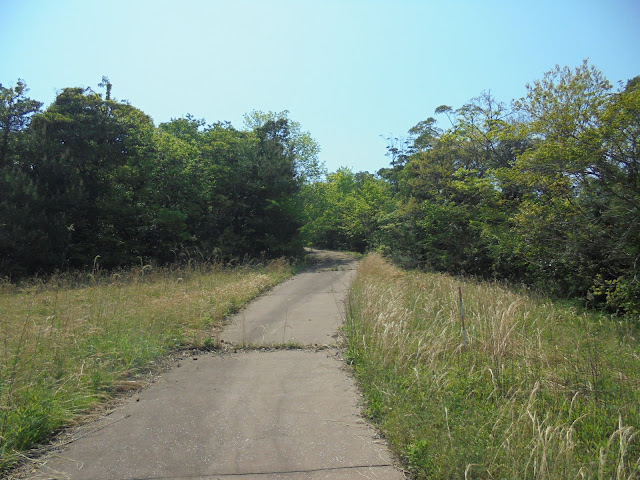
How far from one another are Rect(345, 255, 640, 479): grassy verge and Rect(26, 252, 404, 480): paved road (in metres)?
0.36

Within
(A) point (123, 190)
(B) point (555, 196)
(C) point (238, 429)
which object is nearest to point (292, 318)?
(C) point (238, 429)

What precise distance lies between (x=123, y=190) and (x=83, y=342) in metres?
17.3

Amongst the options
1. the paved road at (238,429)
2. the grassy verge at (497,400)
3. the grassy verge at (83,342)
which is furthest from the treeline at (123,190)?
the grassy verge at (497,400)

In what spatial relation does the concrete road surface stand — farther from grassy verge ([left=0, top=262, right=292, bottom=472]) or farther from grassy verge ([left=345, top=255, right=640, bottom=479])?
grassy verge ([left=345, top=255, right=640, bottom=479])

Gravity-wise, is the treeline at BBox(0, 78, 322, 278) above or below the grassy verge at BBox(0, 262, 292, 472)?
above

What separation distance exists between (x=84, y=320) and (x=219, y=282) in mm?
5705

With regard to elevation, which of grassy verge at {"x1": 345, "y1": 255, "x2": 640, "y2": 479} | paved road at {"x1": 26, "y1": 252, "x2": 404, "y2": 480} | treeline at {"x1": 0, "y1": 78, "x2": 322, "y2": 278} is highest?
treeline at {"x1": 0, "y1": 78, "x2": 322, "y2": 278}

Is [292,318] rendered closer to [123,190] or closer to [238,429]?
[238,429]

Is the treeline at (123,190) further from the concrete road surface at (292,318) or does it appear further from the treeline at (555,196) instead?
the treeline at (555,196)

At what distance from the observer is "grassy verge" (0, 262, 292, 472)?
4.29 metres

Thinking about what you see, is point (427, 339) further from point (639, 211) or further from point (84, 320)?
point (639, 211)

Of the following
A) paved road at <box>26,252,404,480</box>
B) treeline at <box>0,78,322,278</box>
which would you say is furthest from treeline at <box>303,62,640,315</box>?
treeline at <box>0,78,322,278</box>

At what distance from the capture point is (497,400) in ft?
14.1

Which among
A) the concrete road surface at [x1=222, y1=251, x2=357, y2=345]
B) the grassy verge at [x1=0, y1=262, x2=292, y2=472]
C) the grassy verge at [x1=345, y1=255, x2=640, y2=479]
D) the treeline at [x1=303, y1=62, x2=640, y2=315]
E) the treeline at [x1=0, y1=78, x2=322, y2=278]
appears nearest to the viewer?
the grassy verge at [x1=345, y1=255, x2=640, y2=479]
